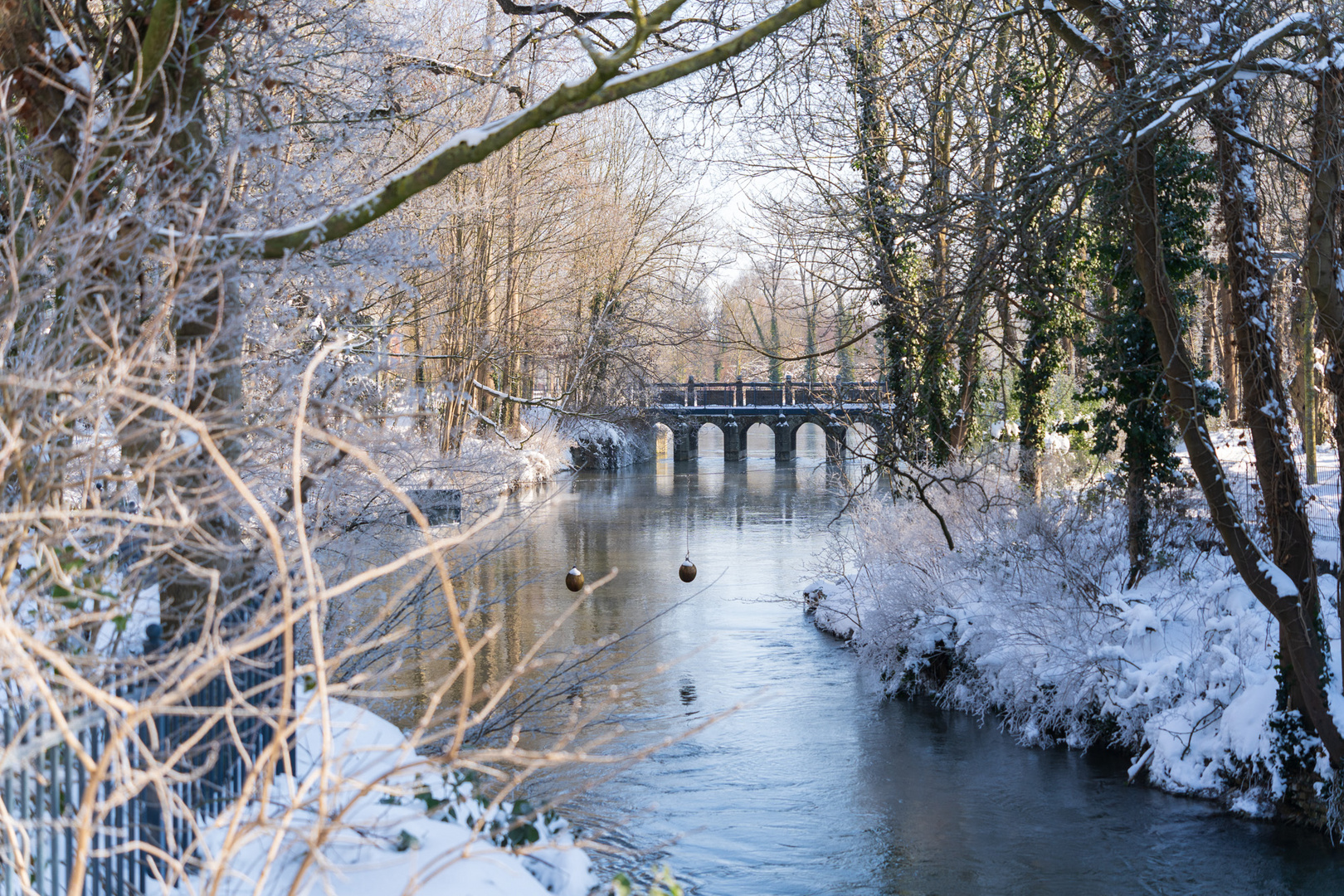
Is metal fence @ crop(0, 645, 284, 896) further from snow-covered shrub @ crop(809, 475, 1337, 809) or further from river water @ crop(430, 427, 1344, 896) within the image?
snow-covered shrub @ crop(809, 475, 1337, 809)

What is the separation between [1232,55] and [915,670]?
7.20 metres

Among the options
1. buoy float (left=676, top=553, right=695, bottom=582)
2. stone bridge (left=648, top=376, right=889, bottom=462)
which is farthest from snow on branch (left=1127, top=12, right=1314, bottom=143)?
stone bridge (left=648, top=376, right=889, bottom=462)

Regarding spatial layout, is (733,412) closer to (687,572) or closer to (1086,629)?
(687,572)

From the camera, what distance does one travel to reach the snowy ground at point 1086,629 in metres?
9.25

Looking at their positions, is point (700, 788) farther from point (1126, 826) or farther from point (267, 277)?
point (267, 277)

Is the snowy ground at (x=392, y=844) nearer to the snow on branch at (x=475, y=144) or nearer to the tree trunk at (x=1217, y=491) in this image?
the snow on branch at (x=475, y=144)

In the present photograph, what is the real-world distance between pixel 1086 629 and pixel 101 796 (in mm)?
8925

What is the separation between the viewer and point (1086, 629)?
35.4ft

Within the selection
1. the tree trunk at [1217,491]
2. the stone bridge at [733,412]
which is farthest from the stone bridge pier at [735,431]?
the tree trunk at [1217,491]

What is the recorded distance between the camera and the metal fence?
2.96 meters

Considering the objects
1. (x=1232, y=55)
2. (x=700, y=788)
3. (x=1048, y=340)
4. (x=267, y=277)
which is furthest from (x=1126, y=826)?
(x=1048, y=340)

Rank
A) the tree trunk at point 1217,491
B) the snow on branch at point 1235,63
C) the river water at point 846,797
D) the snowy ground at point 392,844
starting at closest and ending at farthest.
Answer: the snowy ground at point 392,844 < the snow on branch at point 1235,63 < the river water at point 846,797 < the tree trunk at point 1217,491

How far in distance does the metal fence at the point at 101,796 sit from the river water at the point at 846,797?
205 centimetres

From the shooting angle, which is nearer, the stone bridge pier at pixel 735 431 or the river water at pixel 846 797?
the river water at pixel 846 797
